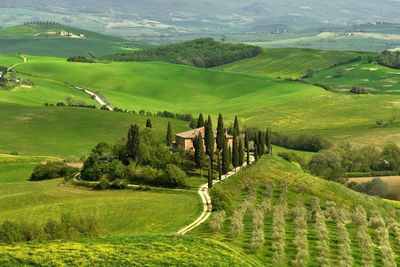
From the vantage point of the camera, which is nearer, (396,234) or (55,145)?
(396,234)

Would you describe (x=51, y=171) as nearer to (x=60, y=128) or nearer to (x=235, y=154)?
(x=235, y=154)

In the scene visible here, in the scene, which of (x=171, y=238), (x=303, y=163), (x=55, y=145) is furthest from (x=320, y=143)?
(x=171, y=238)

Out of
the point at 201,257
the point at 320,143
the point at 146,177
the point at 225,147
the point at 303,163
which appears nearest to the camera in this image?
the point at 201,257

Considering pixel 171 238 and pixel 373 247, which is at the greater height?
pixel 171 238

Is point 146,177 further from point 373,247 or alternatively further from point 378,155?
point 378,155

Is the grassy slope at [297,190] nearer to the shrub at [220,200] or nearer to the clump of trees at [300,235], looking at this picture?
the clump of trees at [300,235]

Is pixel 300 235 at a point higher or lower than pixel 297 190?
higher

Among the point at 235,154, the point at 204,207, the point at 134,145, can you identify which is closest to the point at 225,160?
the point at 235,154
